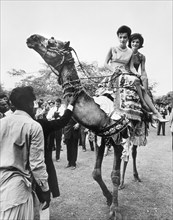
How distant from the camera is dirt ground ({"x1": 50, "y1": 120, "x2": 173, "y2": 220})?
3.96 metres

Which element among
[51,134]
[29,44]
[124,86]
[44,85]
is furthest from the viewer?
[44,85]

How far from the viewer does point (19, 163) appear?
7.21 feet

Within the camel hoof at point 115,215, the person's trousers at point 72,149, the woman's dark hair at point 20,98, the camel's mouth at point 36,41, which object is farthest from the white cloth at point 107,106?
the person's trousers at point 72,149

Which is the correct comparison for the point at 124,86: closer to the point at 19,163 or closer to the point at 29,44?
the point at 29,44

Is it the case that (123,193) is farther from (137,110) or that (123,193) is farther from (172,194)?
(137,110)

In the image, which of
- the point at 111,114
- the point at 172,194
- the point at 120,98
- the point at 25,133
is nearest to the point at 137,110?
the point at 120,98

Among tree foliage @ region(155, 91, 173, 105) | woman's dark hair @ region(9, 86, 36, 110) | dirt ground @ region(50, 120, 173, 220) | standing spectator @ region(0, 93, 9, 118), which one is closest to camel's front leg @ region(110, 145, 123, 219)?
dirt ground @ region(50, 120, 173, 220)

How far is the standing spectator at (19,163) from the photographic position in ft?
6.83

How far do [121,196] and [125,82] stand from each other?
246cm

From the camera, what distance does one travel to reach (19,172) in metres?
2.18

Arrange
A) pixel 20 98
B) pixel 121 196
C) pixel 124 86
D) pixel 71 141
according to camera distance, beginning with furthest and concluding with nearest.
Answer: pixel 71 141, pixel 121 196, pixel 124 86, pixel 20 98

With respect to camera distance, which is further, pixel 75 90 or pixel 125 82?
pixel 125 82

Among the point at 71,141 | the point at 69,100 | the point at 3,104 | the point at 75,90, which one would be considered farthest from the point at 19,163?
the point at 71,141

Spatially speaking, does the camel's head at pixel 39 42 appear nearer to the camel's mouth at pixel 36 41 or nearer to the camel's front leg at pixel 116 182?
the camel's mouth at pixel 36 41
